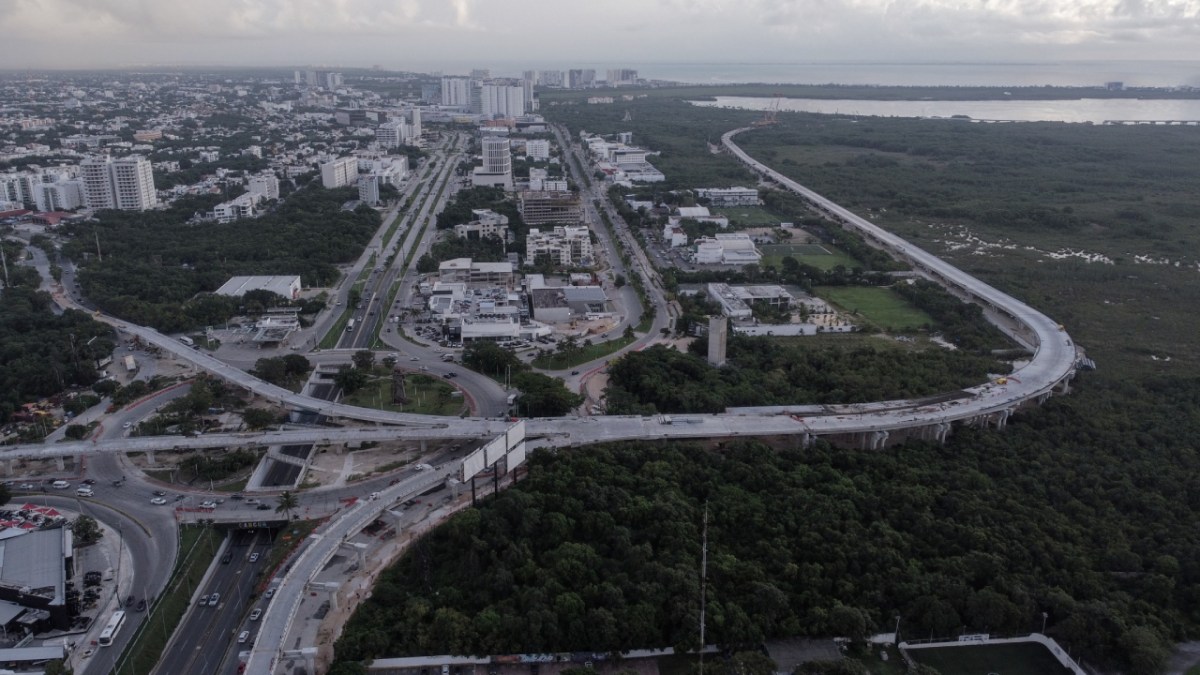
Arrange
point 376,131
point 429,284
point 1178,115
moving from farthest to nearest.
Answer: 1. point 1178,115
2. point 376,131
3. point 429,284

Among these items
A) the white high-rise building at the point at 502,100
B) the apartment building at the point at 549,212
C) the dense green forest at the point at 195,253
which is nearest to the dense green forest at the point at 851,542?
the dense green forest at the point at 195,253

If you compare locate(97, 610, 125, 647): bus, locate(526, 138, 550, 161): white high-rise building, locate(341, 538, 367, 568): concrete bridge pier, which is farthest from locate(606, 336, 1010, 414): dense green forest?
locate(526, 138, 550, 161): white high-rise building

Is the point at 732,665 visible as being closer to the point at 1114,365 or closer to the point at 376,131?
the point at 1114,365

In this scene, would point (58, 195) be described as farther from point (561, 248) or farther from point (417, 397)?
point (417, 397)

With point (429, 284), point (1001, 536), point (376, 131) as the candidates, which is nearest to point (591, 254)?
point (429, 284)

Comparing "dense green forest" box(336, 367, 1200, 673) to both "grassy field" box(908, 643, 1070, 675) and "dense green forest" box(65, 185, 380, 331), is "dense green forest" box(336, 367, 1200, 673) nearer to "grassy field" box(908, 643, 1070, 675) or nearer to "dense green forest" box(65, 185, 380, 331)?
"grassy field" box(908, 643, 1070, 675)

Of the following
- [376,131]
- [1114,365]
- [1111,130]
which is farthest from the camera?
[1111,130]
